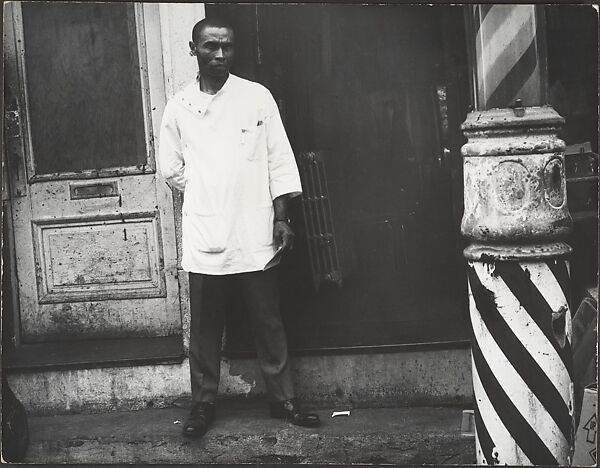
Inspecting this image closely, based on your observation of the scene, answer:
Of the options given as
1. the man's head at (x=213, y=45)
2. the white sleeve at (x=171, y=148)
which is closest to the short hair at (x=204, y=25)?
the man's head at (x=213, y=45)

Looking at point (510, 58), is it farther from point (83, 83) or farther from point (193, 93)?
point (83, 83)

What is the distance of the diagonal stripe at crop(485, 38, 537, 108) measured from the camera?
10.9 ft

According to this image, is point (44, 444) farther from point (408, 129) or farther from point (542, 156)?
point (542, 156)

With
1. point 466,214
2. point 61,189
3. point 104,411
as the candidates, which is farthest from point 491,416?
point 61,189

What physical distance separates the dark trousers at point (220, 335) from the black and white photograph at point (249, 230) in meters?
0.01

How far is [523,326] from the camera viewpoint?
3.36 meters

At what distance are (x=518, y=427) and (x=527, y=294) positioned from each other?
1.81 feet

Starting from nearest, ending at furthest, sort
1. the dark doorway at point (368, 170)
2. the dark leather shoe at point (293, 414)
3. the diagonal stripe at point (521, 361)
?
the diagonal stripe at point (521, 361), the dark leather shoe at point (293, 414), the dark doorway at point (368, 170)

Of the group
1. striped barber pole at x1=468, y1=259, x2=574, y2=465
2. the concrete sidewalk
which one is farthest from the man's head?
the concrete sidewalk

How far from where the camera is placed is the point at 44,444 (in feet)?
13.0

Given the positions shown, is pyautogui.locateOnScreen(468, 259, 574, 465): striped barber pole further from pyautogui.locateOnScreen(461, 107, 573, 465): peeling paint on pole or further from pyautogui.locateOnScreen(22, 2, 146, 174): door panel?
pyautogui.locateOnScreen(22, 2, 146, 174): door panel

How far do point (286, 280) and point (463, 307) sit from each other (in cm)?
91

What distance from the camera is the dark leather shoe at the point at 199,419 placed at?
394 centimetres

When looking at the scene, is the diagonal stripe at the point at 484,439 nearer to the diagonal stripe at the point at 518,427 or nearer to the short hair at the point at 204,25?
the diagonal stripe at the point at 518,427
